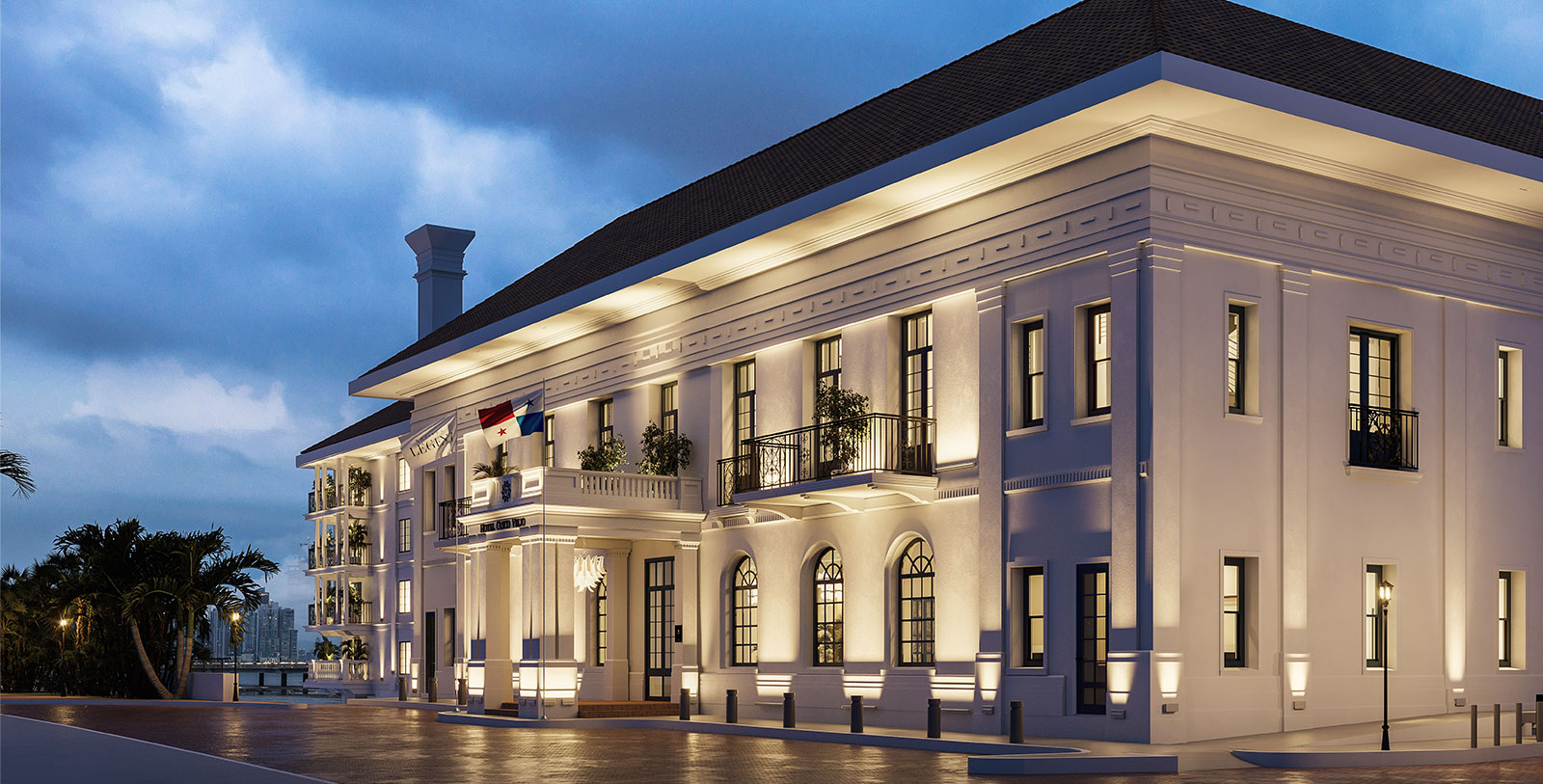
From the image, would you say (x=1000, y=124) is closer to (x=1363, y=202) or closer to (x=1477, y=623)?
(x=1363, y=202)

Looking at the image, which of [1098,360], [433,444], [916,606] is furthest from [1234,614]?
[433,444]

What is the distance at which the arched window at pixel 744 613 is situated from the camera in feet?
101

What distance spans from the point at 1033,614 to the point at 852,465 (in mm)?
4427

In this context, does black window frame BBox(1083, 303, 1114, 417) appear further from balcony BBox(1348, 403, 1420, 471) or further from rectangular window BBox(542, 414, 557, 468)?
rectangular window BBox(542, 414, 557, 468)

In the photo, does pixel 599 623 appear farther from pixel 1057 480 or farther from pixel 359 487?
pixel 359 487

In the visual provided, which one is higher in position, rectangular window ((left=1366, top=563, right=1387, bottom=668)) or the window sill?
the window sill

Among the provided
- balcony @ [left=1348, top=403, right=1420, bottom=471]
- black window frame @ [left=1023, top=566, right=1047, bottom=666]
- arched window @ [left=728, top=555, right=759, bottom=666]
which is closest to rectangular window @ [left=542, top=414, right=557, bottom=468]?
arched window @ [left=728, top=555, right=759, bottom=666]

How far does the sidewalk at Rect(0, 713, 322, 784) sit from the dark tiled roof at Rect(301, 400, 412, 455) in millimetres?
30751

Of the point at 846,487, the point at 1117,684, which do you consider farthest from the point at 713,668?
the point at 1117,684

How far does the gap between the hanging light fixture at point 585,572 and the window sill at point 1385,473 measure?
15591 millimetres

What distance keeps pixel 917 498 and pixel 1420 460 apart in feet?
26.3

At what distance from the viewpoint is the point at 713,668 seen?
103ft

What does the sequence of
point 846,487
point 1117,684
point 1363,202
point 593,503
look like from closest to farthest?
point 1117,684
point 1363,202
point 846,487
point 593,503

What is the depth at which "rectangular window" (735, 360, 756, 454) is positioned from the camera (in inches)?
1240
